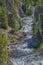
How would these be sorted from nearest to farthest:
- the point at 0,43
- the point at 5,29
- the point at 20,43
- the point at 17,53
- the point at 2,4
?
the point at 0,43, the point at 17,53, the point at 20,43, the point at 5,29, the point at 2,4

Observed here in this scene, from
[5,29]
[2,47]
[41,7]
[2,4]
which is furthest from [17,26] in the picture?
[2,47]

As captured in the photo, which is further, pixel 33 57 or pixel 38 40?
pixel 38 40

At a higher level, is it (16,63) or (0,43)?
(0,43)

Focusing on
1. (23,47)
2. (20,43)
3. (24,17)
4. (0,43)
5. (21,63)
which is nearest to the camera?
(0,43)

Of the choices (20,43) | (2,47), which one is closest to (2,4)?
(20,43)

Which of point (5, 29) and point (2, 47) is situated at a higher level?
point (2, 47)

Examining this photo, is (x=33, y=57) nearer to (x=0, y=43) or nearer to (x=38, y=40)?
(x=38, y=40)

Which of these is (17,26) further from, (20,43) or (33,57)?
(33,57)

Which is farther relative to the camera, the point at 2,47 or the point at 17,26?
the point at 17,26

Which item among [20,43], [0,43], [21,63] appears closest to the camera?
[0,43]
